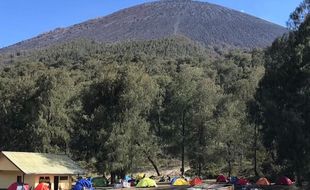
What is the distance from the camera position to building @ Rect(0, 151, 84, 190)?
41.8m

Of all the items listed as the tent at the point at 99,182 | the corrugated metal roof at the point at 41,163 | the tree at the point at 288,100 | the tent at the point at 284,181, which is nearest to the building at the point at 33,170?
the corrugated metal roof at the point at 41,163

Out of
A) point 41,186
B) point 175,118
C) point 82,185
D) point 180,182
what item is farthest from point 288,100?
point 175,118

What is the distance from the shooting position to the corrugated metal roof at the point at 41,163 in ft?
137

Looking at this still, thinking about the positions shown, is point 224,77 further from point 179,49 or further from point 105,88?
point 179,49

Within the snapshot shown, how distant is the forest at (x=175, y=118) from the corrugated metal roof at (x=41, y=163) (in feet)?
21.2

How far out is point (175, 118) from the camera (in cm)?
6831

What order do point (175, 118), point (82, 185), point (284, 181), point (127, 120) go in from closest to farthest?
point (82, 185)
point (284, 181)
point (127, 120)
point (175, 118)

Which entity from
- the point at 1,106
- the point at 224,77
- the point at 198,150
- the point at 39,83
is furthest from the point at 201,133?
the point at 224,77

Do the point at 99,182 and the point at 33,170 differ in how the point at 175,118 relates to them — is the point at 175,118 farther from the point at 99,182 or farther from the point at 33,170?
the point at 33,170

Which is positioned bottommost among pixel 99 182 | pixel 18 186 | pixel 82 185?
pixel 99 182

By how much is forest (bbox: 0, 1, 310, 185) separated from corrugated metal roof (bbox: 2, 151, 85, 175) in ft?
21.2

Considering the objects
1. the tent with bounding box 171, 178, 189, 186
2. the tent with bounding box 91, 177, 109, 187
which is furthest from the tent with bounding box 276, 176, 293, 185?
the tent with bounding box 91, 177, 109, 187

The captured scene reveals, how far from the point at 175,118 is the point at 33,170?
2947 cm

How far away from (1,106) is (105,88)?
662 inches
